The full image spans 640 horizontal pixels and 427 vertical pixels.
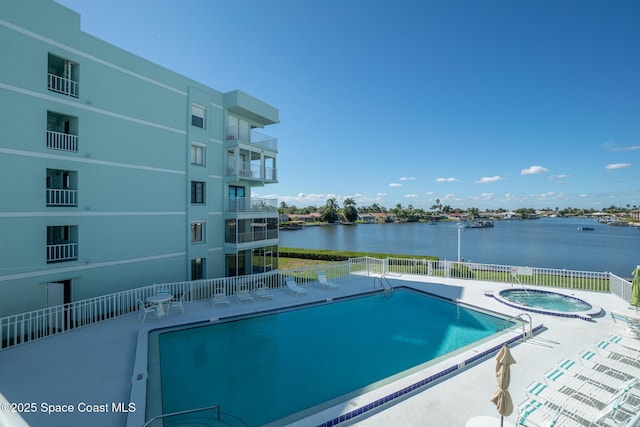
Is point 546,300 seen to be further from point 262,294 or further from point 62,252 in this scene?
point 62,252

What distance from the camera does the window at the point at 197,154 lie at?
16.3 meters

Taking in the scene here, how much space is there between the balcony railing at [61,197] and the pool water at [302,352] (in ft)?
22.0

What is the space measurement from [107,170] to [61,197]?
6.55 feet

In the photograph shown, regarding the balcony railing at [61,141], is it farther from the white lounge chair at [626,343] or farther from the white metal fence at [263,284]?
the white lounge chair at [626,343]

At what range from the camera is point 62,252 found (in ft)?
36.8

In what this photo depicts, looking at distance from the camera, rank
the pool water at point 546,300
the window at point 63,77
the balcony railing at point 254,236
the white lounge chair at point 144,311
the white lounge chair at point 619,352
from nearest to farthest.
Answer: the white lounge chair at point 619,352
the white lounge chair at point 144,311
the window at point 63,77
the pool water at point 546,300
the balcony railing at point 254,236

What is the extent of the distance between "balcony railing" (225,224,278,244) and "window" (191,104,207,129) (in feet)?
22.0

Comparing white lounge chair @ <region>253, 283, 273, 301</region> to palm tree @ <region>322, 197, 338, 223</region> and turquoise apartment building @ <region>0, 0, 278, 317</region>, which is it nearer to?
turquoise apartment building @ <region>0, 0, 278, 317</region>

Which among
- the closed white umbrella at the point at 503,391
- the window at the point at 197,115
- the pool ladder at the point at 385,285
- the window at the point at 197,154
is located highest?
the window at the point at 197,115

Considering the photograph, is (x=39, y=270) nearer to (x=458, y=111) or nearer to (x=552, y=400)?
(x=552, y=400)

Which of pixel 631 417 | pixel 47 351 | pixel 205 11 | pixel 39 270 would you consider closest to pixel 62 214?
pixel 39 270

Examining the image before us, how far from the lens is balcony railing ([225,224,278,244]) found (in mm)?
17377

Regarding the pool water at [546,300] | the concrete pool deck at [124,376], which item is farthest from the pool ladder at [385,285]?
the concrete pool deck at [124,376]

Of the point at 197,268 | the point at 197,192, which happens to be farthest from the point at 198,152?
the point at 197,268
